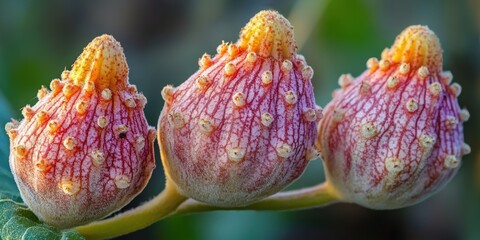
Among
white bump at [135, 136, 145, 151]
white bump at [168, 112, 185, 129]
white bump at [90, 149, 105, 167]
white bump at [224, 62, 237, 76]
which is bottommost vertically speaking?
white bump at [90, 149, 105, 167]

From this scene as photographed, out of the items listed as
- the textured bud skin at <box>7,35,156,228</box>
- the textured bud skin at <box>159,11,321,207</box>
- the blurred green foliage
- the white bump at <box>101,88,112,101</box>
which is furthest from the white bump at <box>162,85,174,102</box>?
the blurred green foliage

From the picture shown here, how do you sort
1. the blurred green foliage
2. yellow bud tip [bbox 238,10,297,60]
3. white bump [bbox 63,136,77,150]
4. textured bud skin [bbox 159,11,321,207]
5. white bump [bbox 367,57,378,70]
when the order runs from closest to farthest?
white bump [bbox 63,136,77,150]
textured bud skin [bbox 159,11,321,207]
yellow bud tip [bbox 238,10,297,60]
white bump [bbox 367,57,378,70]
the blurred green foliage

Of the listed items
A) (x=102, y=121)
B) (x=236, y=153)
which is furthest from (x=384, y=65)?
(x=102, y=121)

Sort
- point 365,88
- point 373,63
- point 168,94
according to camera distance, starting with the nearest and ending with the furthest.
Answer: point 168,94
point 365,88
point 373,63

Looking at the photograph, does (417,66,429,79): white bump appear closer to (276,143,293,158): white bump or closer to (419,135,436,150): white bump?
(419,135,436,150): white bump

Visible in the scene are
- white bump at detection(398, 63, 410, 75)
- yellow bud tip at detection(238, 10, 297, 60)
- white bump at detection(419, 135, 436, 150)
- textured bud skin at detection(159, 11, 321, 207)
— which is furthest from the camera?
white bump at detection(398, 63, 410, 75)

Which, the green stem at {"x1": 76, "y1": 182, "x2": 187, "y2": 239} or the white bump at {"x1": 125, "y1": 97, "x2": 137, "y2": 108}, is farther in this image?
the green stem at {"x1": 76, "y1": 182, "x2": 187, "y2": 239}

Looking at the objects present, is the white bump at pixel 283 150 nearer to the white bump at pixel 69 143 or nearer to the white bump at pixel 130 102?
the white bump at pixel 130 102

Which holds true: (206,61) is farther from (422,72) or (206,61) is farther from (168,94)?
(422,72)

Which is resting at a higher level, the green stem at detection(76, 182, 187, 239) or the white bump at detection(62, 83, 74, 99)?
the white bump at detection(62, 83, 74, 99)
